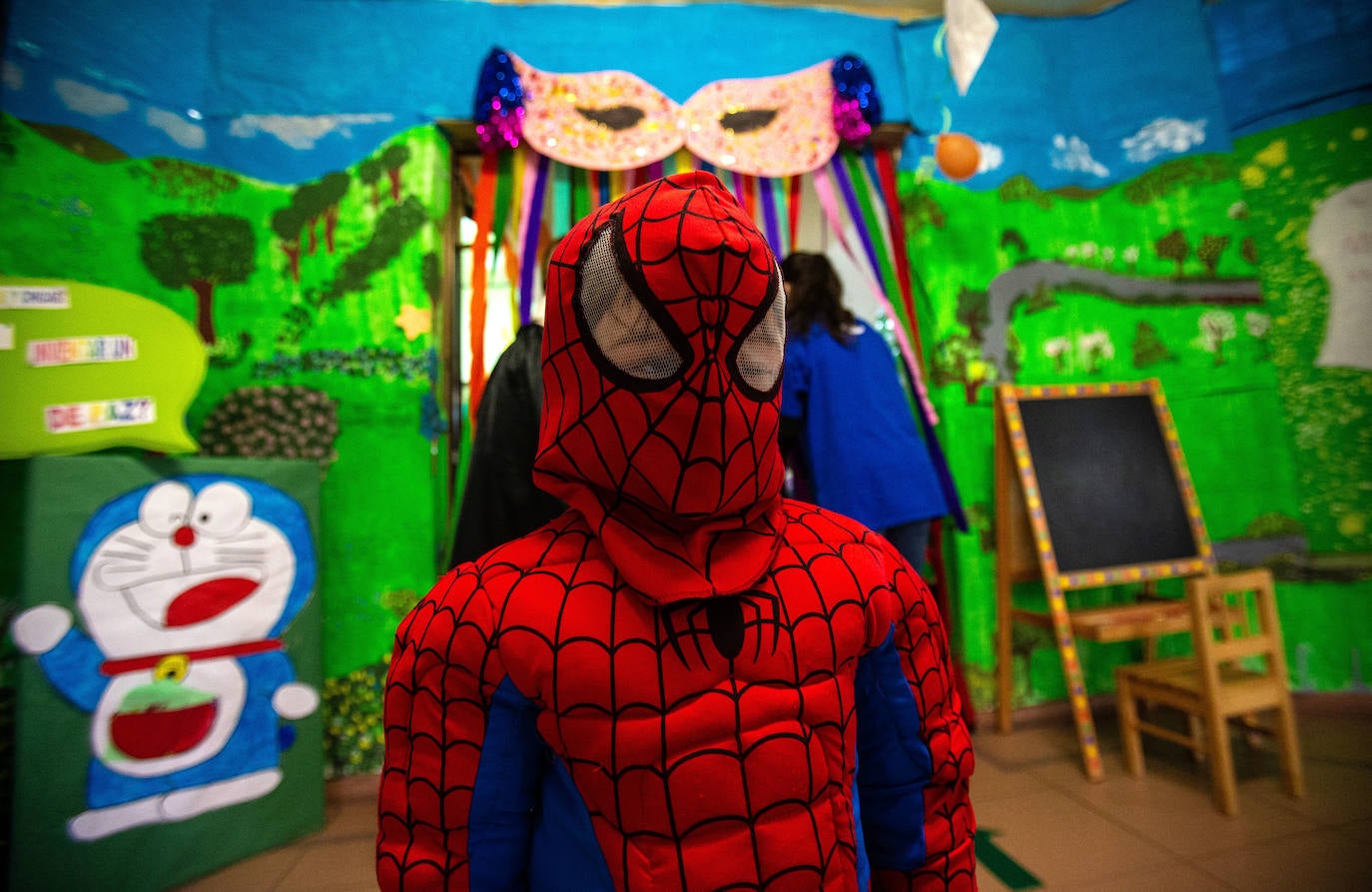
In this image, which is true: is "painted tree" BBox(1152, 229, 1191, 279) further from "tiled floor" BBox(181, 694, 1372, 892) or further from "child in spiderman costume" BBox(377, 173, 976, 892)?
"child in spiderman costume" BBox(377, 173, 976, 892)

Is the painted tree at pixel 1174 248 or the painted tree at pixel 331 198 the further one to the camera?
the painted tree at pixel 1174 248

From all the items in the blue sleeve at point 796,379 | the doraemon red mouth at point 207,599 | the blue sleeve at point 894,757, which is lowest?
the blue sleeve at point 894,757

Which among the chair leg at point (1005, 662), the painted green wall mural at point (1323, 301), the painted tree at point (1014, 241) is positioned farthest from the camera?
the painted tree at point (1014, 241)

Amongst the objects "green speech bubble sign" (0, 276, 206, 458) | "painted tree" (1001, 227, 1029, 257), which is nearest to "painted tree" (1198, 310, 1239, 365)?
"painted tree" (1001, 227, 1029, 257)

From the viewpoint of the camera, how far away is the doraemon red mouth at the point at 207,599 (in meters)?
1.51

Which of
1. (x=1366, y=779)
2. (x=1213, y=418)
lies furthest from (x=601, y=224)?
(x=1213, y=418)

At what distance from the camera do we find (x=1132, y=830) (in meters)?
1.57

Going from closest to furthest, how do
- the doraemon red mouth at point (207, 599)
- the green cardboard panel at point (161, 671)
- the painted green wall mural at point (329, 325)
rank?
the green cardboard panel at point (161, 671) < the doraemon red mouth at point (207, 599) < the painted green wall mural at point (329, 325)

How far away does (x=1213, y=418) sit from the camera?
2379 mm

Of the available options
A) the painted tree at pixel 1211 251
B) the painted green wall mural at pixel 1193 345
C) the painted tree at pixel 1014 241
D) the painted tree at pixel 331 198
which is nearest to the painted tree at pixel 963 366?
the painted green wall mural at pixel 1193 345

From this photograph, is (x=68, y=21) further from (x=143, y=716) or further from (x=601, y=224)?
(x=601, y=224)

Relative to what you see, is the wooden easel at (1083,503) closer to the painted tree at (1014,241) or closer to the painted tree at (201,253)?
the painted tree at (1014,241)

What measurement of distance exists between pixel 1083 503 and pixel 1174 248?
116cm

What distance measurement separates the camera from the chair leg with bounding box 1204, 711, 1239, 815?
5.33 feet
